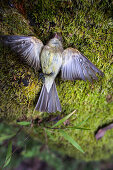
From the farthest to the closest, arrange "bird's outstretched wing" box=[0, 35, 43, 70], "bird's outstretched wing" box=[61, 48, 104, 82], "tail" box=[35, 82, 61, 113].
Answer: "tail" box=[35, 82, 61, 113], "bird's outstretched wing" box=[61, 48, 104, 82], "bird's outstretched wing" box=[0, 35, 43, 70]

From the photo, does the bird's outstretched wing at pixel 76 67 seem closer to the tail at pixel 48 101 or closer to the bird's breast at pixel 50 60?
the bird's breast at pixel 50 60

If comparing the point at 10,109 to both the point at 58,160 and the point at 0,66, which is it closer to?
the point at 0,66

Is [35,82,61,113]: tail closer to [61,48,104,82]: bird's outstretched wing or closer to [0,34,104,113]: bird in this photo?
[0,34,104,113]: bird

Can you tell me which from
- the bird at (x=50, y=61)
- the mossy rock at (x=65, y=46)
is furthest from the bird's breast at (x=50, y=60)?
the mossy rock at (x=65, y=46)

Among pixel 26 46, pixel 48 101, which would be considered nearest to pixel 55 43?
pixel 26 46

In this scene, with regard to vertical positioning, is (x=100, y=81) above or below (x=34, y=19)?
below

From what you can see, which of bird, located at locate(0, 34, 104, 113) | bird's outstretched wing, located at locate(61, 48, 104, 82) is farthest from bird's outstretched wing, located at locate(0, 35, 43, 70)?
bird's outstretched wing, located at locate(61, 48, 104, 82)

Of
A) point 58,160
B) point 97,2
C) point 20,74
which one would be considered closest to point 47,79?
point 20,74

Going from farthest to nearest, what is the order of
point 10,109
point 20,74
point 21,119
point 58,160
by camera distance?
point 58,160, point 21,119, point 10,109, point 20,74
